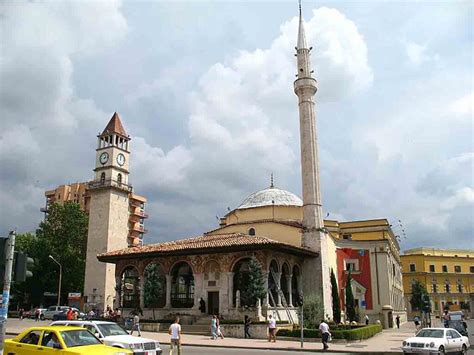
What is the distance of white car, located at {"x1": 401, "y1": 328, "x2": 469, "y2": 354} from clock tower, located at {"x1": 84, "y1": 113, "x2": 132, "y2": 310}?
118 ft

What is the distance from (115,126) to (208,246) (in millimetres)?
29556

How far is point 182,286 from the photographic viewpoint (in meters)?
36.2

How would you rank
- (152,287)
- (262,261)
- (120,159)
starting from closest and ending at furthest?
(262,261)
(152,287)
(120,159)

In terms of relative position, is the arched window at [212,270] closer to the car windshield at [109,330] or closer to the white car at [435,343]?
the white car at [435,343]

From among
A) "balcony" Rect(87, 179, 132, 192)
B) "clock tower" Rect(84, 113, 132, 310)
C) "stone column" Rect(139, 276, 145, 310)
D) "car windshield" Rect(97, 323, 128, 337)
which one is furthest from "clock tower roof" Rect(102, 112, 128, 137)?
"car windshield" Rect(97, 323, 128, 337)

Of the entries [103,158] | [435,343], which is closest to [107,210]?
[103,158]

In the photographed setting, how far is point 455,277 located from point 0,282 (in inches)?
3352

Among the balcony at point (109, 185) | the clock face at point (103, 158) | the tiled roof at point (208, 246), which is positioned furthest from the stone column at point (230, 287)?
the clock face at point (103, 158)

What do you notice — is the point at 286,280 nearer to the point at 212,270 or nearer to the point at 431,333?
the point at 212,270

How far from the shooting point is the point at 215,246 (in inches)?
1203

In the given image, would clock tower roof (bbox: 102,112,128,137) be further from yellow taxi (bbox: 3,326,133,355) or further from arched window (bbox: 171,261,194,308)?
yellow taxi (bbox: 3,326,133,355)

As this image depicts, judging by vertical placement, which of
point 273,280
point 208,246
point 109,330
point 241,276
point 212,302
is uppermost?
point 208,246

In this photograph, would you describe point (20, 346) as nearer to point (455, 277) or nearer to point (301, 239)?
point (301, 239)

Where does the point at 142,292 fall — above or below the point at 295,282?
below
